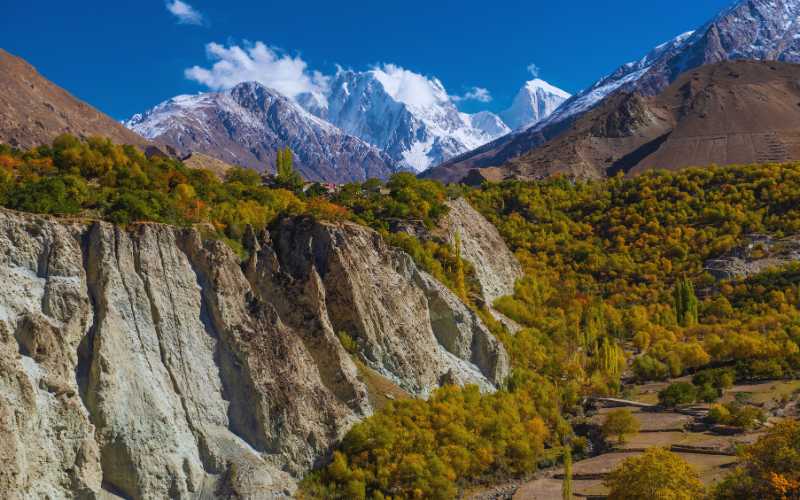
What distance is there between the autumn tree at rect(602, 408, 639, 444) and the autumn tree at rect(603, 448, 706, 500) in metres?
15.1

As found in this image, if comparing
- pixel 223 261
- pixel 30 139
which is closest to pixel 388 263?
pixel 223 261

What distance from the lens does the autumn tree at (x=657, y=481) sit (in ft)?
131

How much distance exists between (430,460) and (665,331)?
157ft

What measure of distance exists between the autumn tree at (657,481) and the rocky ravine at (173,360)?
16.0 m

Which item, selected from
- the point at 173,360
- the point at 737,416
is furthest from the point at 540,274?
the point at 173,360

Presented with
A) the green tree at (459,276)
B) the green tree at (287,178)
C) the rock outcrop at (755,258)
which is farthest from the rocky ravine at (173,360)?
the rock outcrop at (755,258)

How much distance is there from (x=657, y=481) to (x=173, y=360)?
→ 1047 inches

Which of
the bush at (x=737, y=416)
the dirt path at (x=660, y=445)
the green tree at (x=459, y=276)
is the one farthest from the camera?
the green tree at (x=459, y=276)

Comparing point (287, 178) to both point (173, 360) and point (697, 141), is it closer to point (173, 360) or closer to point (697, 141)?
point (173, 360)

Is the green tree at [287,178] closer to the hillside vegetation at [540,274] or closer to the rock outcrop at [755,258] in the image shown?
the hillside vegetation at [540,274]

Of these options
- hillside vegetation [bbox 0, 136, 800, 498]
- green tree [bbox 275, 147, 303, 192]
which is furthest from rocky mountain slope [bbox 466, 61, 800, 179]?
green tree [bbox 275, 147, 303, 192]

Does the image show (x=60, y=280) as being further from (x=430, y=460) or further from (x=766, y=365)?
(x=766, y=365)

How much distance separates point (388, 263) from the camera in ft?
199

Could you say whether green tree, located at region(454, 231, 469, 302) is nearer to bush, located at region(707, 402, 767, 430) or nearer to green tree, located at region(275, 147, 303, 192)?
green tree, located at region(275, 147, 303, 192)
